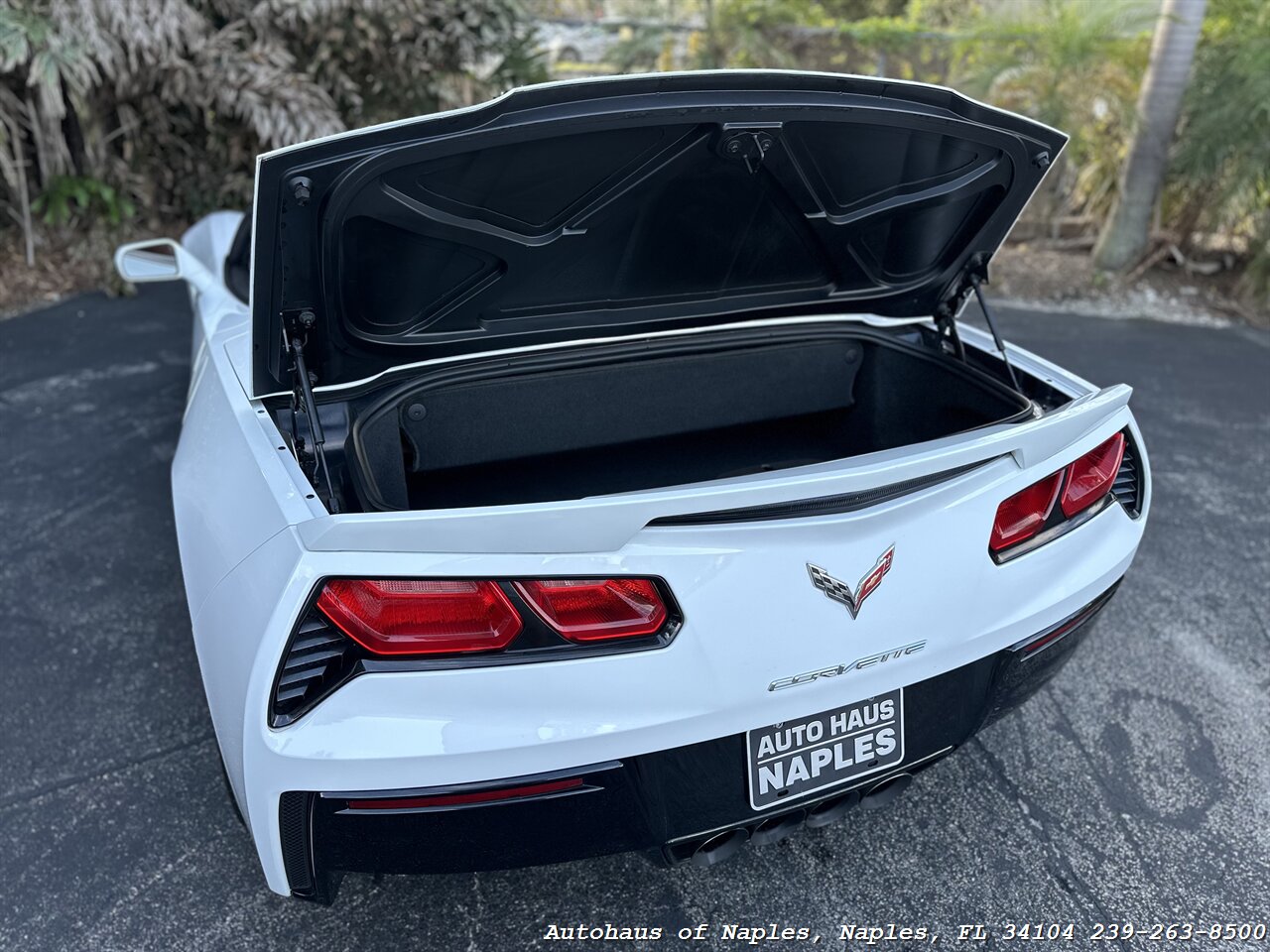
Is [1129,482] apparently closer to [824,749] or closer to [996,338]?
[996,338]

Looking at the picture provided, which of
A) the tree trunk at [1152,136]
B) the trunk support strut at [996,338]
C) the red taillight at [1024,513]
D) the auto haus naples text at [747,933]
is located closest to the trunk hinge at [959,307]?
the trunk support strut at [996,338]

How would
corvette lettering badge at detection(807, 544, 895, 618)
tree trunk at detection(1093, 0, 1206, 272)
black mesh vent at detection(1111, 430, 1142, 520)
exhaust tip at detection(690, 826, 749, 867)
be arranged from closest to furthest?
corvette lettering badge at detection(807, 544, 895, 618), exhaust tip at detection(690, 826, 749, 867), black mesh vent at detection(1111, 430, 1142, 520), tree trunk at detection(1093, 0, 1206, 272)

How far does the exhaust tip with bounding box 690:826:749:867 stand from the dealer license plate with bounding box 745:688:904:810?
0.10 metres

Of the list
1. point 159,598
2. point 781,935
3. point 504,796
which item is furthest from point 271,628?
point 159,598

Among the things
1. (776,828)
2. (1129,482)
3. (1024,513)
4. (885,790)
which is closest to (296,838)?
(776,828)

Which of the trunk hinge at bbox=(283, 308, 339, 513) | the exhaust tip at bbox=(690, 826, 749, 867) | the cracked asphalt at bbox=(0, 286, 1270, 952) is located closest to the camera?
the exhaust tip at bbox=(690, 826, 749, 867)

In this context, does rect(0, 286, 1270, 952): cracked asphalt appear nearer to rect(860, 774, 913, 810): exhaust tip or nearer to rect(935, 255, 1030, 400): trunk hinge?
rect(860, 774, 913, 810): exhaust tip

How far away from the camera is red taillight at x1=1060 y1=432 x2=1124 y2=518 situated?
6.14ft

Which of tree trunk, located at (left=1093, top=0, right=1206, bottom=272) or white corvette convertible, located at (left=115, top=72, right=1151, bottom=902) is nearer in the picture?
white corvette convertible, located at (left=115, top=72, right=1151, bottom=902)

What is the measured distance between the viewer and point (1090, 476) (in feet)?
6.26

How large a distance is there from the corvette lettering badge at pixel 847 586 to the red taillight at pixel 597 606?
264 mm

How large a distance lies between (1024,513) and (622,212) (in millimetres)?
1018

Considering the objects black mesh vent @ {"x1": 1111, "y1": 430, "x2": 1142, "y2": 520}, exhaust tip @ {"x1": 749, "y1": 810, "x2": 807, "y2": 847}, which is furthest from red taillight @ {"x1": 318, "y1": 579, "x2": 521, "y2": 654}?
black mesh vent @ {"x1": 1111, "y1": 430, "x2": 1142, "y2": 520}

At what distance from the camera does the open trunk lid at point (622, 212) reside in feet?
5.47
